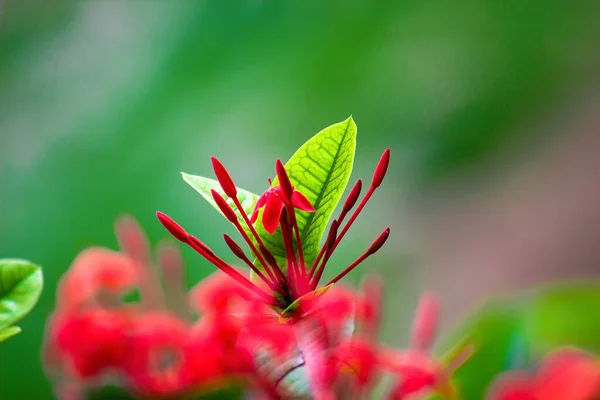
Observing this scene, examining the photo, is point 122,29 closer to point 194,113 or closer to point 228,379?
point 194,113

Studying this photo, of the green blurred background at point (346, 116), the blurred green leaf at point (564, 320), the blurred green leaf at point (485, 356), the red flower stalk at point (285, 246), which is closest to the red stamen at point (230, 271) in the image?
the red flower stalk at point (285, 246)

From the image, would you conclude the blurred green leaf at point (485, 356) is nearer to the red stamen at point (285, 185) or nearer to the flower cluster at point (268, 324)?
the flower cluster at point (268, 324)

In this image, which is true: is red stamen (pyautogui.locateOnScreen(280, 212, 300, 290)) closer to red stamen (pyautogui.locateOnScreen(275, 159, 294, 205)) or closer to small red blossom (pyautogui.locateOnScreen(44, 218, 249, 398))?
red stamen (pyautogui.locateOnScreen(275, 159, 294, 205))

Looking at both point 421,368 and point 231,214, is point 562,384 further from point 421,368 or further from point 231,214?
point 231,214

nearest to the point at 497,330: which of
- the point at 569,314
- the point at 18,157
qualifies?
the point at 569,314

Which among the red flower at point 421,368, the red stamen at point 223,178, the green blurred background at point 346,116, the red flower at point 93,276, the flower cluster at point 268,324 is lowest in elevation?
the red flower at point 421,368

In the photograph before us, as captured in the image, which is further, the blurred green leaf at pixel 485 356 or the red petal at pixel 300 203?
the blurred green leaf at pixel 485 356

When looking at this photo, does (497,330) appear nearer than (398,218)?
Yes
